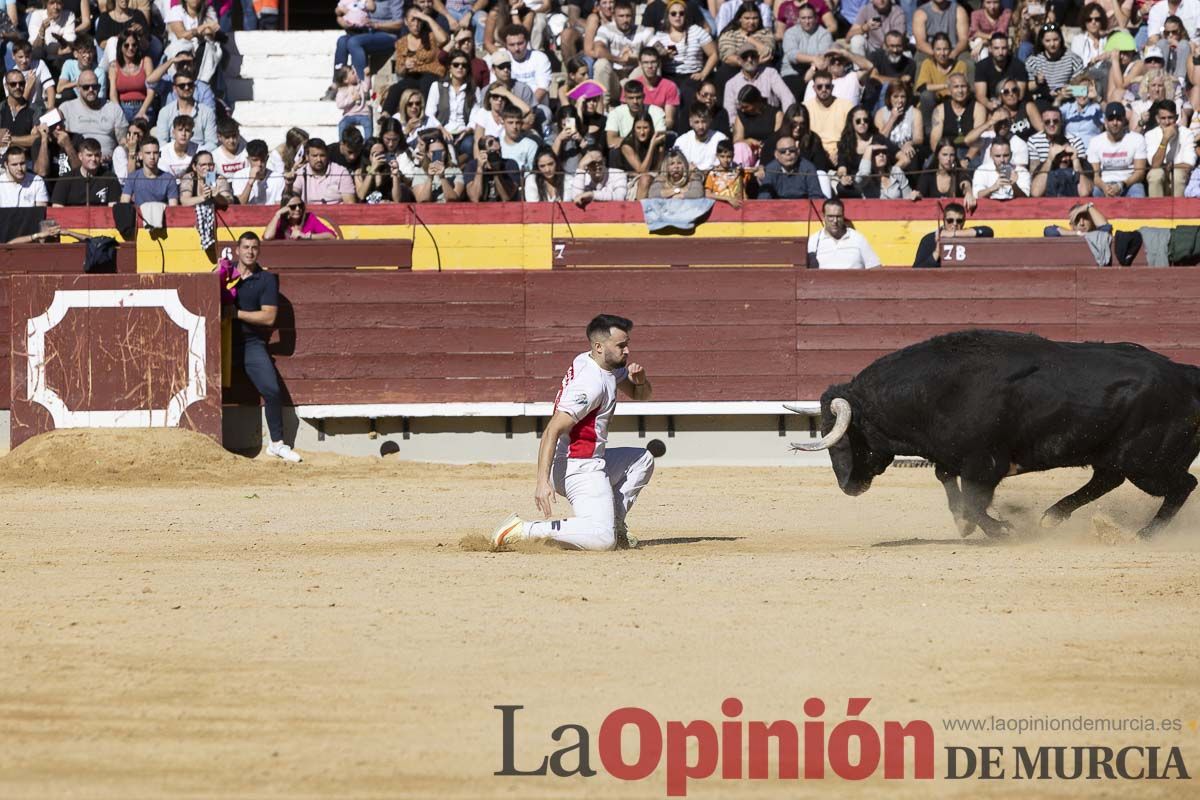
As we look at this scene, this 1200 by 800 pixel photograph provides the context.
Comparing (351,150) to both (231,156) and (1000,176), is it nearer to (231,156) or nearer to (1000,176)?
(231,156)

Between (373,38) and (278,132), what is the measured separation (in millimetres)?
1236

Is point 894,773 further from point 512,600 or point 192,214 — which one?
point 192,214

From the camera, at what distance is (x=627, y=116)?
1348cm

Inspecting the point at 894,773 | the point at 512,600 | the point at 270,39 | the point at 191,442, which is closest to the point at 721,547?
the point at 512,600

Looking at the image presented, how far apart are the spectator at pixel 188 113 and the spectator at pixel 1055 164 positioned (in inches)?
269

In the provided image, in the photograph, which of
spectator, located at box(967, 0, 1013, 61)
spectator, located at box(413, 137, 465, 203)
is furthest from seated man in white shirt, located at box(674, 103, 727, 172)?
spectator, located at box(967, 0, 1013, 61)

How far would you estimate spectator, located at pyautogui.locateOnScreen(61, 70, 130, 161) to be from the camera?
14.3 m

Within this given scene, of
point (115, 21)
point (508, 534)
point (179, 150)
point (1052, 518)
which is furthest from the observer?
point (115, 21)

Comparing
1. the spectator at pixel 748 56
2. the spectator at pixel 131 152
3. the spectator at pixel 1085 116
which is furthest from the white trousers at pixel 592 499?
the spectator at pixel 131 152

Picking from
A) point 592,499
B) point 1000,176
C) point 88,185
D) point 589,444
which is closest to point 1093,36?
point 1000,176

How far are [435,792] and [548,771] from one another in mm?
303

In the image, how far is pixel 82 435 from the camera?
11656 mm

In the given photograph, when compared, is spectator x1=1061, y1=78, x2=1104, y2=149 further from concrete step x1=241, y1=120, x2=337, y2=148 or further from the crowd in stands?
concrete step x1=241, y1=120, x2=337, y2=148

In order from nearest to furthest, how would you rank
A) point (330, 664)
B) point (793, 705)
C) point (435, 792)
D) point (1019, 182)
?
point (435, 792), point (793, 705), point (330, 664), point (1019, 182)
